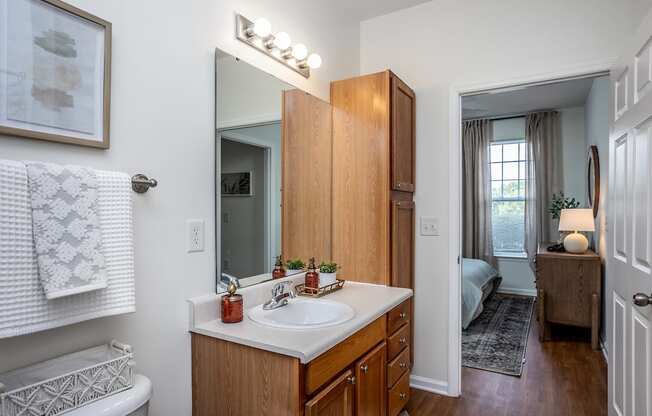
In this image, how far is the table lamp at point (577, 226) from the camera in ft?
12.0

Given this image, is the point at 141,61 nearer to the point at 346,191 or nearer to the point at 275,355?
the point at 275,355

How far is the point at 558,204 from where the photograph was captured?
4.88 metres

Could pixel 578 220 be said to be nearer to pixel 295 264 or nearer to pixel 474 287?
pixel 474 287

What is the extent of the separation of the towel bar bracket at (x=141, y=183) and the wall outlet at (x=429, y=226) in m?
1.83

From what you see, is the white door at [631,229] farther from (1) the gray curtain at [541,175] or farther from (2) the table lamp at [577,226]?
(1) the gray curtain at [541,175]

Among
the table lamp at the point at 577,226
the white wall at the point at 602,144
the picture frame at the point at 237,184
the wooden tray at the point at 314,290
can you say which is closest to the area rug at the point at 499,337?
the white wall at the point at 602,144

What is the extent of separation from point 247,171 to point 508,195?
4.79m

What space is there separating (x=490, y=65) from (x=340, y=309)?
5.91 ft

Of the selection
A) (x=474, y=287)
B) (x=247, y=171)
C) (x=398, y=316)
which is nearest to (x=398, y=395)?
(x=398, y=316)

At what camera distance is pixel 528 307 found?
15.9ft

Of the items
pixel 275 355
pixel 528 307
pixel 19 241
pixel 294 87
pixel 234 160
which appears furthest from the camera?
pixel 528 307

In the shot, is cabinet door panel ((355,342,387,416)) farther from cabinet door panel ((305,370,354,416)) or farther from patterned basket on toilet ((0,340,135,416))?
patterned basket on toilet ((0,340,135,416))

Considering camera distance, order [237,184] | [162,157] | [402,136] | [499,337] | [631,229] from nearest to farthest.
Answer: [162,157]
[631,229]
[237,184]
[402,136]
[499,337]

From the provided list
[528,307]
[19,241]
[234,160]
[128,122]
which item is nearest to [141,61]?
[128,122]
